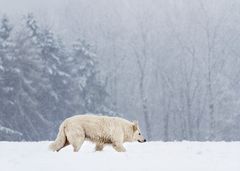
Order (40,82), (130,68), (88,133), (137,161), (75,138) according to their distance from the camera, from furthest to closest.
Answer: (130,68)
(40,82)
(88,133)
(75,138)
(137,161)

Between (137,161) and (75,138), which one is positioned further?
(75,138)

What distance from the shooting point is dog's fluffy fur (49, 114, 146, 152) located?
15562 millimetres

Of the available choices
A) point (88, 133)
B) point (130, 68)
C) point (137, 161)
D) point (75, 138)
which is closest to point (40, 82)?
point (130, 68)

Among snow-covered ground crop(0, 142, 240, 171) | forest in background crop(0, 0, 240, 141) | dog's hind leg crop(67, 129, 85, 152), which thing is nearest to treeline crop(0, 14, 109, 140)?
forest in background crop(0, 0, 240, 141)

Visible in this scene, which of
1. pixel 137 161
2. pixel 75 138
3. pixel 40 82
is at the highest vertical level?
pixel 137 161

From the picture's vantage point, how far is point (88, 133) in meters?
15.8

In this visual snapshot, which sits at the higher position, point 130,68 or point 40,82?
point 40,82

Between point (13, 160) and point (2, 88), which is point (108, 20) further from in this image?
point (13, 160)

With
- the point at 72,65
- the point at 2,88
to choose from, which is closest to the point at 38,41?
the point at 72,65

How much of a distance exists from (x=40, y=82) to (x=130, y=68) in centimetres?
1812

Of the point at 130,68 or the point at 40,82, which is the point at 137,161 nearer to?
the point at 40,82

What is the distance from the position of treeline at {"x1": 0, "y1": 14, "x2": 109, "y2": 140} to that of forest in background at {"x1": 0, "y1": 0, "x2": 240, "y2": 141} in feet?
0.33

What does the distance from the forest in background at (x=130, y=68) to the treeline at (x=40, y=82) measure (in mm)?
101

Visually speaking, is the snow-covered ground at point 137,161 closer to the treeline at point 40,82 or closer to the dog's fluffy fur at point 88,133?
the dog's fluffy fur at point 88,133
